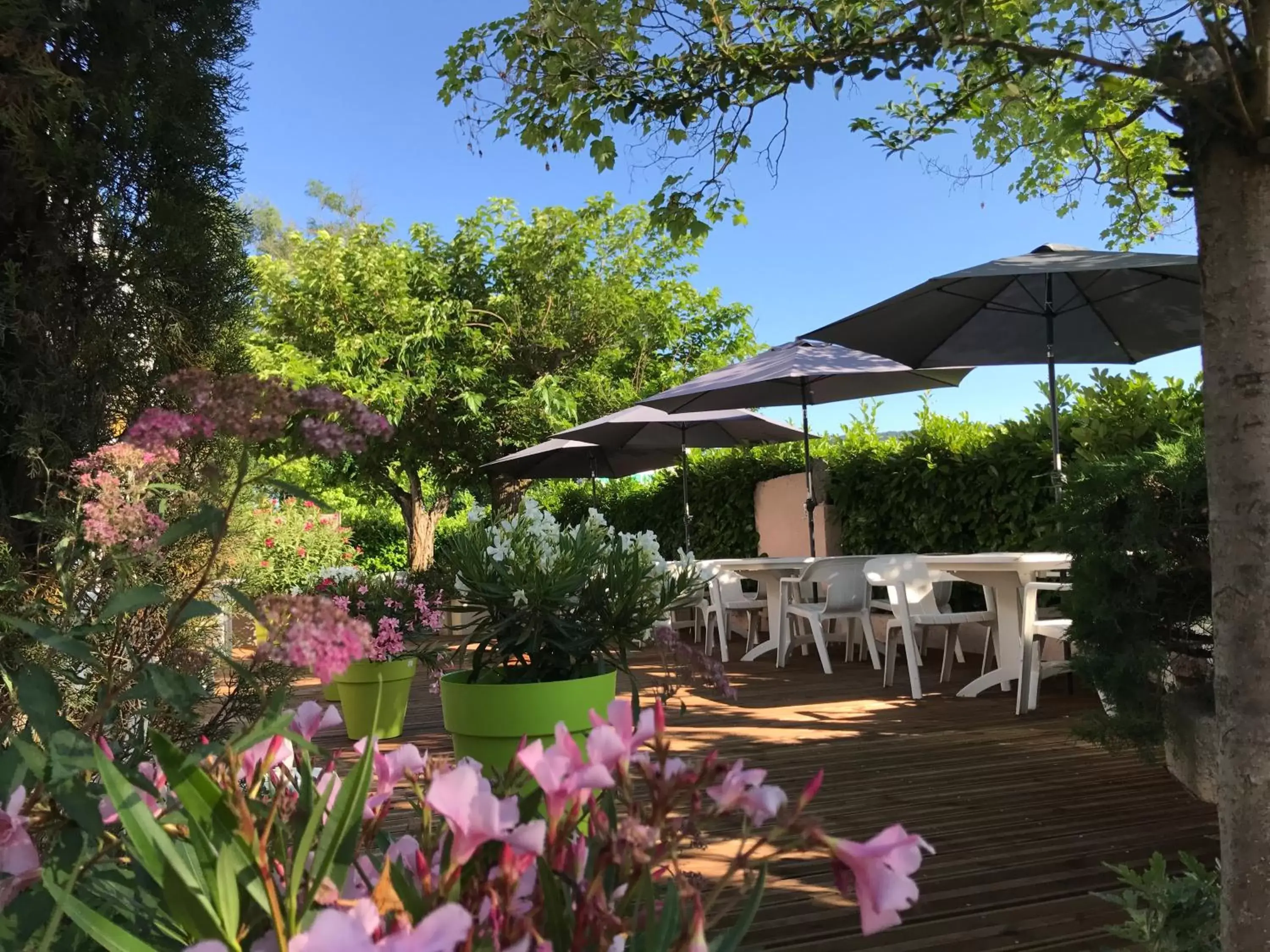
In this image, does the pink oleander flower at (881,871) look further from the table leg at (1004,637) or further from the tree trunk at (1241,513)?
the table leg at (1004,637)

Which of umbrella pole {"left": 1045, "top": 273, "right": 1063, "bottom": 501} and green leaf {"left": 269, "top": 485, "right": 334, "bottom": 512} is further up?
umbrella pole {"left": 1045, "top": 273, "right": 1063, "bottom": 501}

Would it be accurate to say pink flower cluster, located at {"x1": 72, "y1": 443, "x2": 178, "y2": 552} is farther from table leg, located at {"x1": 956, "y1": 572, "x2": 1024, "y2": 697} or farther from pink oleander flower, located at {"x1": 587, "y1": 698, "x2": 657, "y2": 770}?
table leg, located at {"x1": 956, "y1": 572, "x2": 1024, "y2": 697}

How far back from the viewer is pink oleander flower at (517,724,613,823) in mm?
498

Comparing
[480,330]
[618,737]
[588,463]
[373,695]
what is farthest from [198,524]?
[480,330]

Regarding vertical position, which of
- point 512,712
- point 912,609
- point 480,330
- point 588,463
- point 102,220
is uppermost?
point 480,330

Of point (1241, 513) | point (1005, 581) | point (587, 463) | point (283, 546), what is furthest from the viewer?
point (587, 463)

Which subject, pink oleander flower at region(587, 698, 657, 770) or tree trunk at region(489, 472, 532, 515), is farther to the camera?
tree trunk at region(489, 472, 532, 515)

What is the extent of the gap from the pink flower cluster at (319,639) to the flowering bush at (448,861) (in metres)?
0.07

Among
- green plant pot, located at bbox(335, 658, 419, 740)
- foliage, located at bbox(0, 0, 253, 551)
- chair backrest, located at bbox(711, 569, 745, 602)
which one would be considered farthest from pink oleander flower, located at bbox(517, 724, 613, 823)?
chair backrest, located at bbox(711, 569, 745, 602)

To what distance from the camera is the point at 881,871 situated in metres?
0.46

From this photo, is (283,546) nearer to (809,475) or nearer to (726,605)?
(726,605)

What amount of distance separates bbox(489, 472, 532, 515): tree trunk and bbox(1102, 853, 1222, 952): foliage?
431 inches

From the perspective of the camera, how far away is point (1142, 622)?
292 cm

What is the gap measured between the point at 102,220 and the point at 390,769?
227 cm
